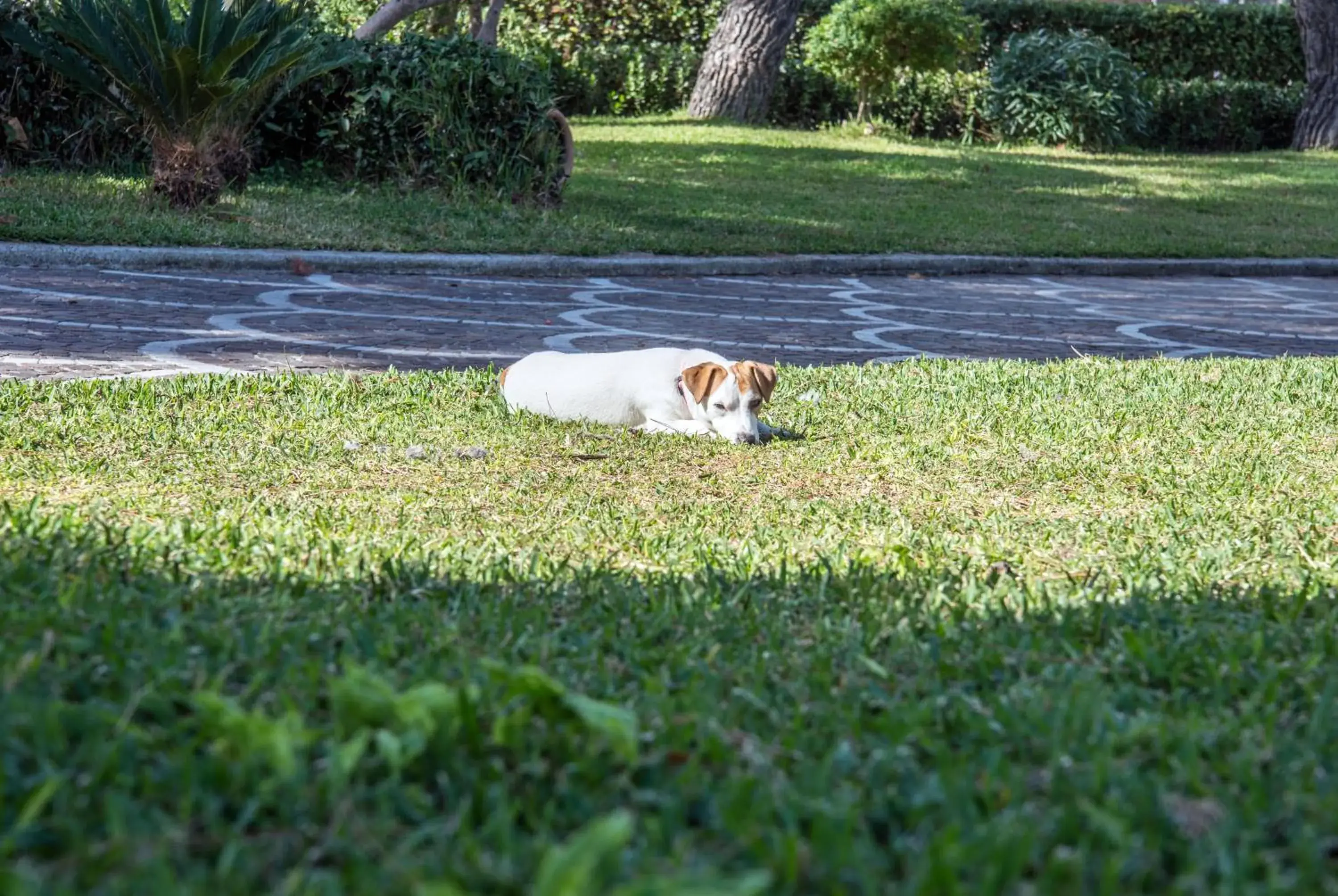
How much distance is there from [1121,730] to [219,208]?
10134mm

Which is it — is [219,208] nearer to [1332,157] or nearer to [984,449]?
[984,449]

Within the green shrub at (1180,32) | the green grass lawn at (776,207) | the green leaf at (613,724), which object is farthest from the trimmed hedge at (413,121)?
the green shrub at (1180,32)

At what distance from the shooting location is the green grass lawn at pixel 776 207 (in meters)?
11.0

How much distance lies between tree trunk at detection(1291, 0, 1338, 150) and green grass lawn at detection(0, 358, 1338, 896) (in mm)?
21876

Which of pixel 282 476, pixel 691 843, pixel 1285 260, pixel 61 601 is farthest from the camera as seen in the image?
pixel 1285 260

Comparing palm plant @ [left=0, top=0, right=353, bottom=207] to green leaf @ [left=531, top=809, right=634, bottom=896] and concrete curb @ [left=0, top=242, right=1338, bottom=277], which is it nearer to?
concrete curb @ [left=0, top=242, right=1338, bottom=277]

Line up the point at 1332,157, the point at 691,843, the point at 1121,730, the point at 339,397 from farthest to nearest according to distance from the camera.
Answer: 1. the point at 1332,157
2. the point at 339,397
3. the point at 1121,730
4. the point at 691,843

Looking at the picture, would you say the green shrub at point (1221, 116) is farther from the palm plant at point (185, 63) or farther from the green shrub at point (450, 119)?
the palm plant at point (185, 63)

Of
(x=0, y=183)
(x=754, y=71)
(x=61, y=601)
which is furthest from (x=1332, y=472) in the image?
(x=754, y=71)

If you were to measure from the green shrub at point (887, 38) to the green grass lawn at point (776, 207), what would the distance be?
1.42m

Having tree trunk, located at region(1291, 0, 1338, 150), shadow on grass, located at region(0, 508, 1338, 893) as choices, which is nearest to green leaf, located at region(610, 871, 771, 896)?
shadow on grass, located at region(0, 508, 1338, 893)

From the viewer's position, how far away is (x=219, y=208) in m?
11.4

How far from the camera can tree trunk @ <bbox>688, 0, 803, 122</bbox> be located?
2136 centimetres

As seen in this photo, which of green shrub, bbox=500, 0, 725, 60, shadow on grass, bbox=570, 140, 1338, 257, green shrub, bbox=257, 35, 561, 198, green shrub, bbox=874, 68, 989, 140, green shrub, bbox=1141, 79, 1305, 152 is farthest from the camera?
green shrub, bbox=500, 0, 725, 60
